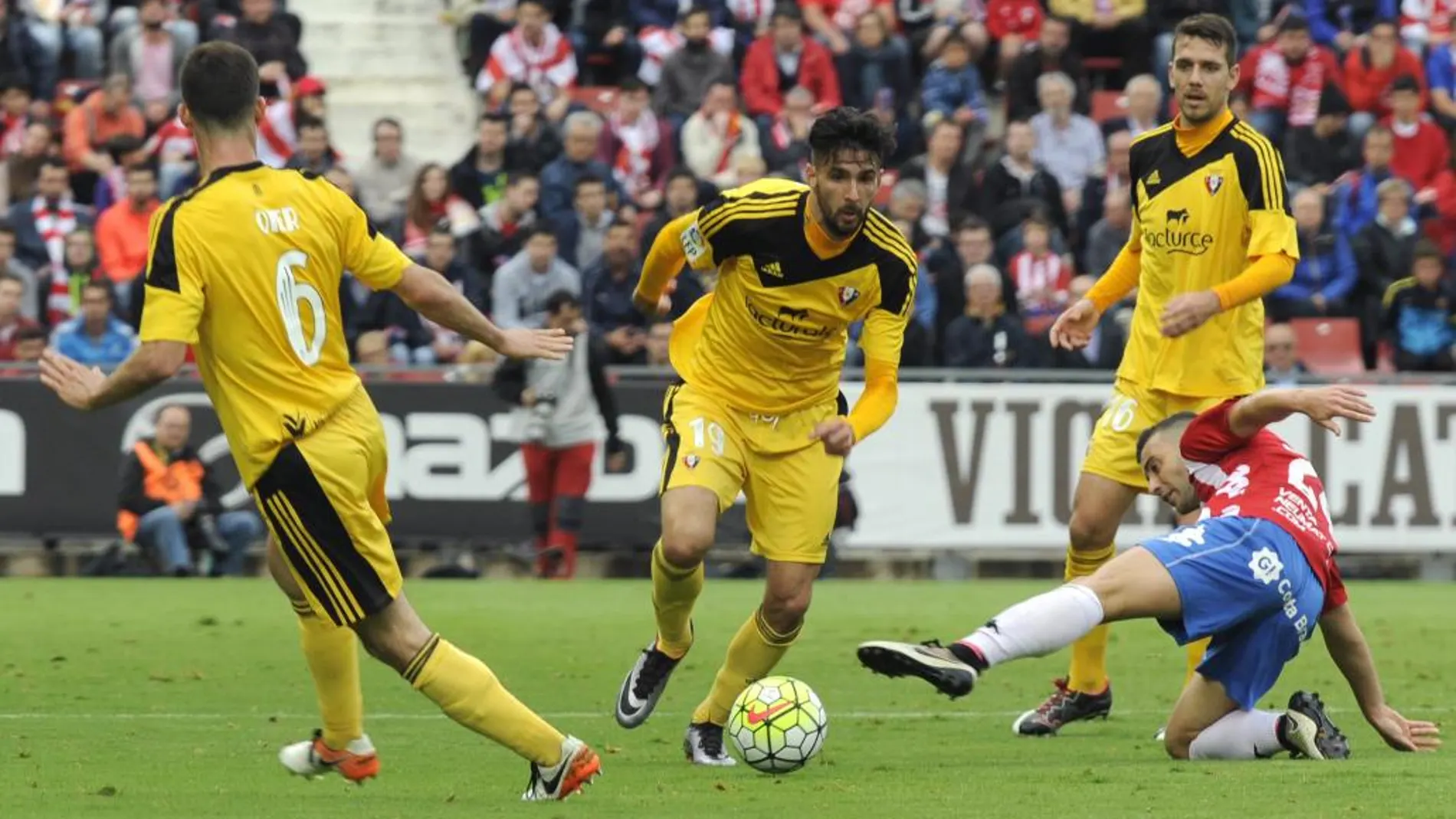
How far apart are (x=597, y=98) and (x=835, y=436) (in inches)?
551

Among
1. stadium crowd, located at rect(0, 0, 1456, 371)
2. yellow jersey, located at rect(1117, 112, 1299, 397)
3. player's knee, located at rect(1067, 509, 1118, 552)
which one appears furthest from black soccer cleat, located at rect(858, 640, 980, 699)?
stadium crowd, located at rect(0, 0, 1456, 371)

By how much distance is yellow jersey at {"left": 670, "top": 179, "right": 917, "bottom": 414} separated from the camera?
32.7 feet

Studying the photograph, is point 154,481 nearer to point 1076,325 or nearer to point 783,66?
point 783,66

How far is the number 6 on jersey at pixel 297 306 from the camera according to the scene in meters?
8.13

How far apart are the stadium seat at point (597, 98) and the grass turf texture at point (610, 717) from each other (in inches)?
239

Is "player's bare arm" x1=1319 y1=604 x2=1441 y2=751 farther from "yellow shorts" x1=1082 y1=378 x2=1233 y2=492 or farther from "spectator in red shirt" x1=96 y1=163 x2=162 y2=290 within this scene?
"spectator in red shirt" x1=96 y1=163 x2=162 y2=290

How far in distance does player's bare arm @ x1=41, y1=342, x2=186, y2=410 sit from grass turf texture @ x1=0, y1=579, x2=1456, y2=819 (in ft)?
4.21

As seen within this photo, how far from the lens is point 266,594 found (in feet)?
55.2

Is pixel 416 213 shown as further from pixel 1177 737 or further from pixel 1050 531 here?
pixel 1177 737

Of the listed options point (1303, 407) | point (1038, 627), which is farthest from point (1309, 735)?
point (1038, 627)

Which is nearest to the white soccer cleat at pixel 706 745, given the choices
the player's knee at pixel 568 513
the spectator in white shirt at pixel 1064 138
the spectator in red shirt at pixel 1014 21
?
the player's knee at pixel 568 513

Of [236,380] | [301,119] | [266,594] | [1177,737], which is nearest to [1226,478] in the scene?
[1177,737]

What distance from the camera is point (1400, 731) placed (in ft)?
31.4

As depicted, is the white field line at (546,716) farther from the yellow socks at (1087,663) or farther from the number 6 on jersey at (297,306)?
the number 6 on jersey at (297,306)
